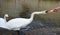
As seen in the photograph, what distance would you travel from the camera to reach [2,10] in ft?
5.61

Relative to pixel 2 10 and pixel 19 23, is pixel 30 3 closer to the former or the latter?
pixel 2 10

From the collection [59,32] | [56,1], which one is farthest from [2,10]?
[59,32]

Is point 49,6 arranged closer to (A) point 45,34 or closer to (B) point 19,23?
(B) point 19,23

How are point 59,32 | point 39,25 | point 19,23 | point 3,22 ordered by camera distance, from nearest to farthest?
point 59,32
point 39,25
point 19,23
point 3,22

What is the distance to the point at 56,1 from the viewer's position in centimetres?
169

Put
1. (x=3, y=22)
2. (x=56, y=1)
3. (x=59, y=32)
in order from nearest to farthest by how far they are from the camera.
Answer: (x=59, y=32) → (x=3, y=22) → (x=56, y=1)

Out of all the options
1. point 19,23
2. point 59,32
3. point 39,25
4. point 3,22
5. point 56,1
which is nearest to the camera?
point 59,32

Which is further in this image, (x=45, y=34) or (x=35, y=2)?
(x=35, y=2)

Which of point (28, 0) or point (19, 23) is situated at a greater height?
point (28, 0)

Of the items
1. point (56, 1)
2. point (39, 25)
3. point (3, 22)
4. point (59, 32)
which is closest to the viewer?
point (59, 32)

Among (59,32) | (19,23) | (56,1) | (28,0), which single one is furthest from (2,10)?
(59,32)

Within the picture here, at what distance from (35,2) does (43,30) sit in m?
0.80

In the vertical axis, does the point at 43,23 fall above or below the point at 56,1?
below

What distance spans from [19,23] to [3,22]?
206mm
